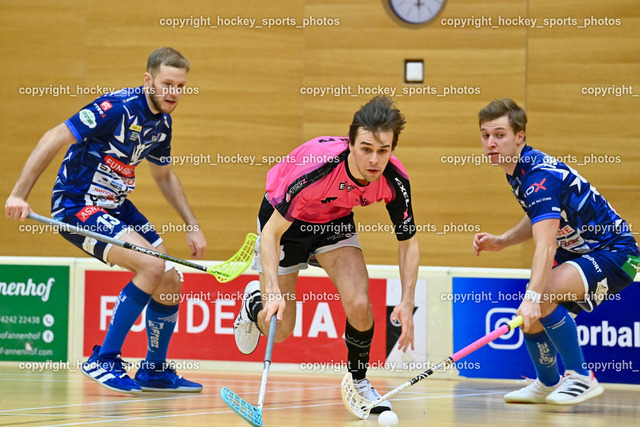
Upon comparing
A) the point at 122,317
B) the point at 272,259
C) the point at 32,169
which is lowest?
the point at 122,317

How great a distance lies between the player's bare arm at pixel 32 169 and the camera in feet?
12.1

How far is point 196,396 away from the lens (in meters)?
4.02

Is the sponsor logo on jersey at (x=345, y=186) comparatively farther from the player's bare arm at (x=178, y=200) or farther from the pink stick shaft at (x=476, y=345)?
the player's bare arm at (x=178, y=200)

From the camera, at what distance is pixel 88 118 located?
3.98 m

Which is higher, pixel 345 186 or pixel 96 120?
pixel 96 120

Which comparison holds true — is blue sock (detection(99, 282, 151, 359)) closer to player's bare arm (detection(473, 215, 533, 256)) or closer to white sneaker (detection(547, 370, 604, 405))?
player's bare arm (detection(473, 215, 533, 256))

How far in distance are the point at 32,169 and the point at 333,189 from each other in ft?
4.64

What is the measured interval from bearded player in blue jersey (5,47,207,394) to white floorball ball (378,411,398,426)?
123 centimetres

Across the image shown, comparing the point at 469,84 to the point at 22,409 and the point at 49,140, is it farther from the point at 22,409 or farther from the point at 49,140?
the point at 22,409

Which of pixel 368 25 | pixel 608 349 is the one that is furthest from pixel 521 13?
pixel 608 349

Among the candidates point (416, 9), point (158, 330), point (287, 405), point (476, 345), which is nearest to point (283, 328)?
point (287, 405)

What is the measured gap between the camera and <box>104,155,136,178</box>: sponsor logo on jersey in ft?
13.5

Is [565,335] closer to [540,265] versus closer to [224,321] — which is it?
[540,265]

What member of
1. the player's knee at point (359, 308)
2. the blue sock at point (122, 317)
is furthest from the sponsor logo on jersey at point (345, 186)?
the blue sock at point (122, 317)
